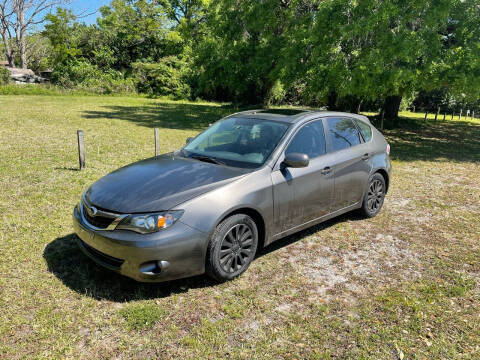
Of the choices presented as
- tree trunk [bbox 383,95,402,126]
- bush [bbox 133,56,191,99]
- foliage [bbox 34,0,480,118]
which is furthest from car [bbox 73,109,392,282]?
bush [bbox 133,56,191,99]

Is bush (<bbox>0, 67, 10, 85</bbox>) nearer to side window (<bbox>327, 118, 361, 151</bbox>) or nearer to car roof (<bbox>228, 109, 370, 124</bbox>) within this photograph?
car roof (<bbox>228, 109, 370, 124</bbox>)

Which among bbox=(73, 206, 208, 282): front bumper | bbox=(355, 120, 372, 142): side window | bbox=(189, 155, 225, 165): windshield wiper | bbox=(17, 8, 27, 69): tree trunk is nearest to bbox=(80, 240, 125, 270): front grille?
bbox=(73, 206, 208, 282): front bumper

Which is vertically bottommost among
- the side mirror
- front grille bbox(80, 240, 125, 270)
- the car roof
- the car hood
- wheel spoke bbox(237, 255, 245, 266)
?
wheel spoke bbox(237, 255, 245, 266)

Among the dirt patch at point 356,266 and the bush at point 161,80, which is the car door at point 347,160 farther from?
the bush at point 161,80

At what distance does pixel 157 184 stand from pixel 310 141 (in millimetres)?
2059

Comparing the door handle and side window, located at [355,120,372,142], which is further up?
side window, located at [355,120,372,142]

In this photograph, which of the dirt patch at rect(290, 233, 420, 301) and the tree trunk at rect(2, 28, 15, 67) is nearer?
the dirt patch at rect(290, 233, 420, 301)

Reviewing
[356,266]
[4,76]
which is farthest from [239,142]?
[4,76]

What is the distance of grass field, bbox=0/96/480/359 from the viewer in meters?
3.05

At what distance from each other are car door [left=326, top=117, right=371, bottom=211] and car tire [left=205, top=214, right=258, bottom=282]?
62.1 inches

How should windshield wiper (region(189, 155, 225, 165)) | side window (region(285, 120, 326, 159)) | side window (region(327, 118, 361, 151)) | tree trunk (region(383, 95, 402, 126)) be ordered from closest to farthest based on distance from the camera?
1. windshield wiper (region(189, 155, 225, 165))
2. side window (region(285, 120, 326, 159))
3. side window (region(327, 118, 361, 151))
4. tree trunk (region(383, 95, 402, 126))

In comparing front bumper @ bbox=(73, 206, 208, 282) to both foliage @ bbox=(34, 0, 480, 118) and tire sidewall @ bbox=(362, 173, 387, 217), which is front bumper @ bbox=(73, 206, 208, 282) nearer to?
tire sidewall @ bbox=(362, 173, 387, 217)

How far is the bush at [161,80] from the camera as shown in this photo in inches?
1387

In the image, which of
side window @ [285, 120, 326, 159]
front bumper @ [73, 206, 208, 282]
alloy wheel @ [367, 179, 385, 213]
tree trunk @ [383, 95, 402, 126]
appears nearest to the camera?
front bumper @ [73, 206, 208, 282]
